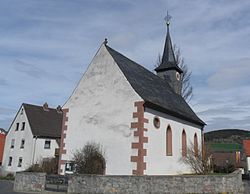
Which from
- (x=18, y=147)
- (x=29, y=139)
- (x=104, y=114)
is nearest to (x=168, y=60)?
(x=104, y=114)

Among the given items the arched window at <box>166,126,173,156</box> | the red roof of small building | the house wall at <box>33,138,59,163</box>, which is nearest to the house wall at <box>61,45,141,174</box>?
the arched window at <box>166,126,173,156</box>

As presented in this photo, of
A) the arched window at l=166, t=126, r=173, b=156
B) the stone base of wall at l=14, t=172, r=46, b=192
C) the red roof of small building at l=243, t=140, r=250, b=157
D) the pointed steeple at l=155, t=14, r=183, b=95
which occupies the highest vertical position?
the pointed steeple at l=155, t=14, r=183, b=95

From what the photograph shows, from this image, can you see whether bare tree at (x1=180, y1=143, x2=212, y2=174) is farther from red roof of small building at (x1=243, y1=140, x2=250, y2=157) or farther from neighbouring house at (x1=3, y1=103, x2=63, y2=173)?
red roof of small building at (x1=243, y1=140, x2=250, y2=157)

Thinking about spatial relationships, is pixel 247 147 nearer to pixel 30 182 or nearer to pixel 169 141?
pixel 169 141

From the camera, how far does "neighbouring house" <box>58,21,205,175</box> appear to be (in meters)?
17.4

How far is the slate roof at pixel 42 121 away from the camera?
3822 centimetres

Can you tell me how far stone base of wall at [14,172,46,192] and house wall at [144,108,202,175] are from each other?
5947 millimetres

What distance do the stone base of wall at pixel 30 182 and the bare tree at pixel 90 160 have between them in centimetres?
219

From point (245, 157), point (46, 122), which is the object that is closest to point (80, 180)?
point (46, 122)

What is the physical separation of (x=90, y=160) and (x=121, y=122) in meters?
2.96

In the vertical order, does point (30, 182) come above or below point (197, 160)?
below

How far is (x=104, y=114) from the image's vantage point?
19031mm

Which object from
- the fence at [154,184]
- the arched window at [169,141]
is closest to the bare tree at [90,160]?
the fence at [154,184]

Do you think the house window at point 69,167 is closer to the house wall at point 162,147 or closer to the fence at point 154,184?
the fence at point 154,184
